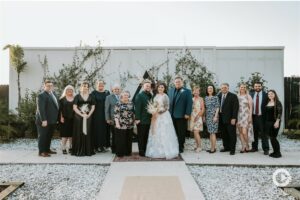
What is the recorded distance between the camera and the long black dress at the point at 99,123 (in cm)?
891

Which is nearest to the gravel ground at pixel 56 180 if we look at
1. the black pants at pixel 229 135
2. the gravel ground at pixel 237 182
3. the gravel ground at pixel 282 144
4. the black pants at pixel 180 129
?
the gravel ground at pixel 237 182

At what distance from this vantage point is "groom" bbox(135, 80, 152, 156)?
335 inches

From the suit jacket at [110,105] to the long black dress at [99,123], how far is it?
224mm

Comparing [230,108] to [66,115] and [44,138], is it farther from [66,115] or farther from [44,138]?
[44,138]

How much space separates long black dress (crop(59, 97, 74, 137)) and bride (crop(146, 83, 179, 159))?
191cm

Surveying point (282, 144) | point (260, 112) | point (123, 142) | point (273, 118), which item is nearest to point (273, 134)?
point (273, 118)

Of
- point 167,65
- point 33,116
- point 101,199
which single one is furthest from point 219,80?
point 101,199

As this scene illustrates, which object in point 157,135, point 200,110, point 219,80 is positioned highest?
point 219,80

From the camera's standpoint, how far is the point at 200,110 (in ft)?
29.7

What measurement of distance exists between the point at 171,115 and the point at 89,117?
2.02 metres

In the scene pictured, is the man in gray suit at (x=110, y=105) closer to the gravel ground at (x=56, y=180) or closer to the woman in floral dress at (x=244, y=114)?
the gravel ground at (x=56, y=180)

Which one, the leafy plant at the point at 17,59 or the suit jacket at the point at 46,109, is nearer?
the suit jacket at the point at 46,109

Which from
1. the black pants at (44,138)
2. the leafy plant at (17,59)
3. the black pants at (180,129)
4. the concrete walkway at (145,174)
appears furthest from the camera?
the leafy plant at (17,59)

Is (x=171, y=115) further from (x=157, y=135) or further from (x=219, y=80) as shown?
(x=219, y=80)
